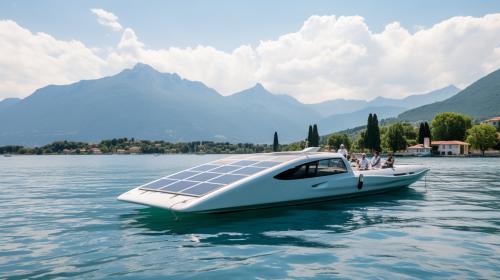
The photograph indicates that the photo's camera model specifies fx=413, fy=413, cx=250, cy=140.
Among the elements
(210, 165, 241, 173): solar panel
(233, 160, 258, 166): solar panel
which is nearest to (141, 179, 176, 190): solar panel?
(210, 165, 241, 173): solar panel

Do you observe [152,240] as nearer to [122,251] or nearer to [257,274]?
[122,251]

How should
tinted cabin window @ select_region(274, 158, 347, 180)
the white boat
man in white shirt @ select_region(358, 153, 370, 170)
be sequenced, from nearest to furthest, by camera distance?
1. the white boat
2. tinted cabin window @ select_region(274, 158, 347, 180)
3. man in white shirt @ select_region(358, 153, 370, 170)

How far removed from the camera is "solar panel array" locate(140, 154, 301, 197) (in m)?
13.7

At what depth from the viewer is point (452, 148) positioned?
126m

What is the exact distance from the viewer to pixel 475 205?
1725 cm

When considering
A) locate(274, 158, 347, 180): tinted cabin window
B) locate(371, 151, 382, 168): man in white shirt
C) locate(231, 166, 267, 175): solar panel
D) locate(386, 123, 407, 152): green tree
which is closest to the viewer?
locate(231, 166, 267, 175): solar panel

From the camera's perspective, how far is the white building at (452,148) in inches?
4919

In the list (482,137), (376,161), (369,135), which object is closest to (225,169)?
(376,161)

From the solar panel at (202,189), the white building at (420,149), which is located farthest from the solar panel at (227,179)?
the white building at (420,149)

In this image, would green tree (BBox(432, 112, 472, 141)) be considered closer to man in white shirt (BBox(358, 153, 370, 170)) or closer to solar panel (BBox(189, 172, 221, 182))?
man in white shirt (BBox(358, 153, 370, 170))

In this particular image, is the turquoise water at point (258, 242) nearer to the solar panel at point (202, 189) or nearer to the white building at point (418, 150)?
the solar panel at point (202, 189)

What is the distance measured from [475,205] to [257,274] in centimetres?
1310

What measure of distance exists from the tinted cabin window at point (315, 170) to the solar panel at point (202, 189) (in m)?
2.33

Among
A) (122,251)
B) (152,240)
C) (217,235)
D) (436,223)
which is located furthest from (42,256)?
(436,223)
